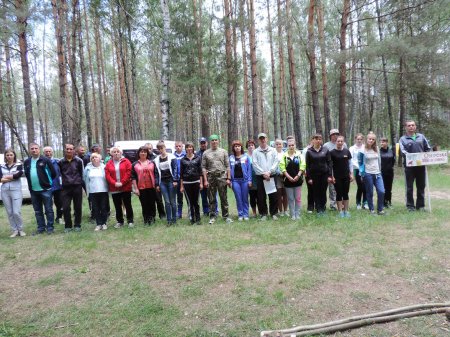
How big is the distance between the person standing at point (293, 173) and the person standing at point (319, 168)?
0.20 meters

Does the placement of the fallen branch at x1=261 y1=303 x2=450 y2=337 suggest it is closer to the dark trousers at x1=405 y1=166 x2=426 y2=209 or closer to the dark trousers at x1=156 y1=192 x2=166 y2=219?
the dark trousers at x1=405 y1=166 x2=426 y2=209

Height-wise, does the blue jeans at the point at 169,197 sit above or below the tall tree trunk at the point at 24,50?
below

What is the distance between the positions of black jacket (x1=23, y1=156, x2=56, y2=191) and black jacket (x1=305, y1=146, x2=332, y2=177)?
18.1ft

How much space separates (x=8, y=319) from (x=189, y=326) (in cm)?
194

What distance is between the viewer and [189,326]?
122 inches

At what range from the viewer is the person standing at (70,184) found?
6.82 meters

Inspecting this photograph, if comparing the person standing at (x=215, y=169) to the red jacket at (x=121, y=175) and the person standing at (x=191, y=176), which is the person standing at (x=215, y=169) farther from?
the red jacket at (x=121, y=175)

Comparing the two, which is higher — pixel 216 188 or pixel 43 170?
pixel 43 170

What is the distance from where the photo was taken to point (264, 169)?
7055mm

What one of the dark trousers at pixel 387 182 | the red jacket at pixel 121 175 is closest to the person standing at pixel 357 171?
the dark trousers at pixel 387 182

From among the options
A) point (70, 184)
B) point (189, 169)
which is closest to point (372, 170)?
point (189, 169)

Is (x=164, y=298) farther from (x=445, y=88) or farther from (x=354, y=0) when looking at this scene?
(x=445, y=88)

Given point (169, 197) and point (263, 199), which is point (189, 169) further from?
point (263, 199)

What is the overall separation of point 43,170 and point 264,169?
4665 mm
